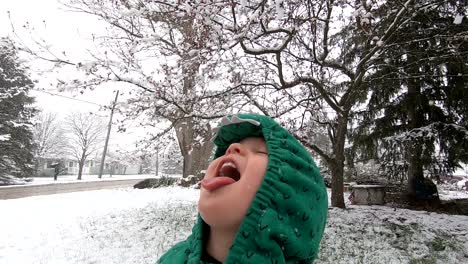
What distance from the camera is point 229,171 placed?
42.1 inches

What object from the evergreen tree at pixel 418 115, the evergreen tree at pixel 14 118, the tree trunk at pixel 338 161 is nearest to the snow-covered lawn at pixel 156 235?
the tree trunk at pixel 338 161

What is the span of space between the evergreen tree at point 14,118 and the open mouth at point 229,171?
79.7 feet

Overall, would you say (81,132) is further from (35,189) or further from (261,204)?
(261,204)

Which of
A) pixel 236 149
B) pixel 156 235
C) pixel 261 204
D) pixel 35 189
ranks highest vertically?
pixel 236 149

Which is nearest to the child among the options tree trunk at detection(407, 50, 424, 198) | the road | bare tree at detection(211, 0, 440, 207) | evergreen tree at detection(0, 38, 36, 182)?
bare tree at detection(211, 0, 440, 207)

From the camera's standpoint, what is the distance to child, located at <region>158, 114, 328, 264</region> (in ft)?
2.99

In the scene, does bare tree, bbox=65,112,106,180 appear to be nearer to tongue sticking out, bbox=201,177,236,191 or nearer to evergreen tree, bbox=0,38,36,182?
evergreen tree, bbox=0,38,36,182

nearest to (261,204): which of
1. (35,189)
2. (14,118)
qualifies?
(35,189)

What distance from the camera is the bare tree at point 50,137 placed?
39.1m

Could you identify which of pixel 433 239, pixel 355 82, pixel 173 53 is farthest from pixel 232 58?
pixel 433 239

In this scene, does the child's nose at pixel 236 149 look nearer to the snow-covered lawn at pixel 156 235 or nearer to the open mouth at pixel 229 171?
the open mouth at pixel 229 171

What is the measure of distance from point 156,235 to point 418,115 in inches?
328

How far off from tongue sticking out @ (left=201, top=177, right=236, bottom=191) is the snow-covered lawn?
4.30m

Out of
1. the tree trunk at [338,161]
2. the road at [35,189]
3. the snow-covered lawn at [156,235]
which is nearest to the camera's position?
the snow-covered lawn at [156,235]
